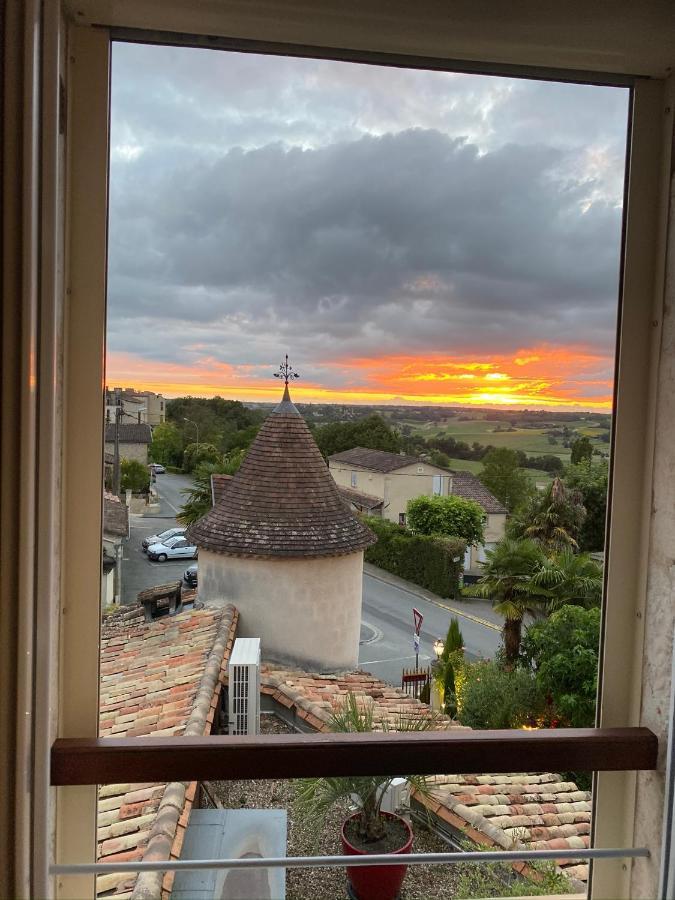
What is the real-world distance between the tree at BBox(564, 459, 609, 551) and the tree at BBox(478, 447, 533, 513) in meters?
0.11

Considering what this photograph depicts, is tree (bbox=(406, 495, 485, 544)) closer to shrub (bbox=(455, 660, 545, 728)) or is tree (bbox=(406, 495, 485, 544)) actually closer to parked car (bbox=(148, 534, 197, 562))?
shrub (bbox=(455, 660, 545, 728))

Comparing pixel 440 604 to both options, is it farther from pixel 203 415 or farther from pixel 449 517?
pixel 203 415

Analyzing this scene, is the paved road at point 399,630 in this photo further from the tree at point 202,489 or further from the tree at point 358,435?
the tree at point 202,489

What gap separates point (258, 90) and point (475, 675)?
160 centimetres

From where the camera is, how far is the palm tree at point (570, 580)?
5.33 feet

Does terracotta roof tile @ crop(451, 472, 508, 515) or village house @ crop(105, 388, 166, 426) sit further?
terracotta roof tile @ crop(451, 472, 508, 515)

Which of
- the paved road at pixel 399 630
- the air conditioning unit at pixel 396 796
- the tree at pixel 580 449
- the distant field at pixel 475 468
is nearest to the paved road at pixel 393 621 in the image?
the paved road at pixel 399 630

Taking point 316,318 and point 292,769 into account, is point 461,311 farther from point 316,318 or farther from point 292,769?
point 292,769

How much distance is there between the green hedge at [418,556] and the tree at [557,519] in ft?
0.67

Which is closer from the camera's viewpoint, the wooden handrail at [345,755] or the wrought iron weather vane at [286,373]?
the wooden handrail at [345,755]

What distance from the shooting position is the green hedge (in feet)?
5.38

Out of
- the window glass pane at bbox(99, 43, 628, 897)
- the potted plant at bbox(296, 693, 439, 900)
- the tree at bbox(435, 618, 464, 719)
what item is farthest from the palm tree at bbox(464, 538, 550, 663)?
the potted plant at bbox(296, 693, 439, 900)

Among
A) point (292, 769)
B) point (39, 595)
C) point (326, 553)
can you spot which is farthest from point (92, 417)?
point (292, 769)

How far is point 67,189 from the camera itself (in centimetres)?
134
